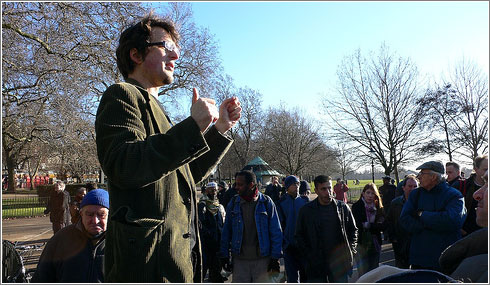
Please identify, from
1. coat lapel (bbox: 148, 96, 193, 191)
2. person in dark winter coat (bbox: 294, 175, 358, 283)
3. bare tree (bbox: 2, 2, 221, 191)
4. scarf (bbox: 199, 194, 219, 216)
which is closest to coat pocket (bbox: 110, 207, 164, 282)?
coat lapel (bbox: 148, 96, 193, 191)

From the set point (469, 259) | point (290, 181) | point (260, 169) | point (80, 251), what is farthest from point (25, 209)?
point (469, 259)

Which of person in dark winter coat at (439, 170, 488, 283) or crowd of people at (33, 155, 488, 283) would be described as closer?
person in dark winter coat at (439, 170, 488, 283)

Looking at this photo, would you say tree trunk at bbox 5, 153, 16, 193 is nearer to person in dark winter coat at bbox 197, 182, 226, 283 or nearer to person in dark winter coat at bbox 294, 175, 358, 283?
person in dark winter coat at bbox 197, 182, 226, 283

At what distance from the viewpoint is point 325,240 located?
5.98 metres

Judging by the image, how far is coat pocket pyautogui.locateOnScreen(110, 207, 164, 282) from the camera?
1541 mm

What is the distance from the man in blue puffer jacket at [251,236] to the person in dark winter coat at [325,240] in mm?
418

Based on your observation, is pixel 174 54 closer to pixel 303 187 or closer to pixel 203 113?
pixel 203 113

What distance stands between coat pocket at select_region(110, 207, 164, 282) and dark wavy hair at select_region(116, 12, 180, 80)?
2.59 ft

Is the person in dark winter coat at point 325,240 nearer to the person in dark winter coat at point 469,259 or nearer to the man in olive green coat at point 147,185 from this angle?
the person in dark winter coat at point 469,259

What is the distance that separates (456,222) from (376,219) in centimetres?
231

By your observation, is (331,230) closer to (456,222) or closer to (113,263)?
(456,222)

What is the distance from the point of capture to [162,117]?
1877 mm

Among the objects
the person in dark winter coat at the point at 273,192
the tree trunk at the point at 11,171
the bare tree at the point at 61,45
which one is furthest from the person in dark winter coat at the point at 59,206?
the tree trunk at the point at 11,171

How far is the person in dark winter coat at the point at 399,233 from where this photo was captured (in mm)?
6289
